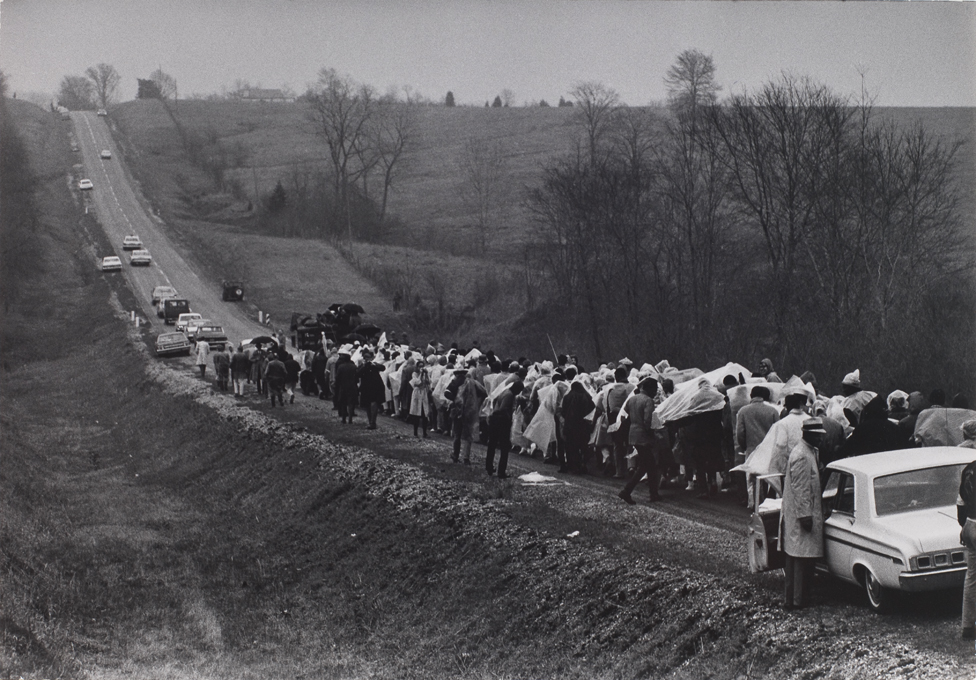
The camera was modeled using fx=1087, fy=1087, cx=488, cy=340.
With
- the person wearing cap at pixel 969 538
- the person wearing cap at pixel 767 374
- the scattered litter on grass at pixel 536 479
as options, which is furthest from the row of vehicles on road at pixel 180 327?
the person wearing cap at pixel 969 538

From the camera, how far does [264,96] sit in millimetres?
163875

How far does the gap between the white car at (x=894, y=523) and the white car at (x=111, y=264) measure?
6869 cm

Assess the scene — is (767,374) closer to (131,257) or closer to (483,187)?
(131,257)

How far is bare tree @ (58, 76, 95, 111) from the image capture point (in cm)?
13000

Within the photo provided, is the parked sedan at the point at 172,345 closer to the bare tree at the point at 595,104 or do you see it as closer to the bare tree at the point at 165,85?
the bare tree at the point at 595,104

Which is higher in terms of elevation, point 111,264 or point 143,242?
point 143,242

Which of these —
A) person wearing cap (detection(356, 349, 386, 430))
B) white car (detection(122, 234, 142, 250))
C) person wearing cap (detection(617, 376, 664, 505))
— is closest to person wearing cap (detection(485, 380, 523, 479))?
person wearing cap (detection(617, 376, 664, 505))

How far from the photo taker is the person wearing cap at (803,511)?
9805 millimetres

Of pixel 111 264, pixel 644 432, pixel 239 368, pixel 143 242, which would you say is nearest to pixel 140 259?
pixel 111 264

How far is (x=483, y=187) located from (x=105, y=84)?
58434mm

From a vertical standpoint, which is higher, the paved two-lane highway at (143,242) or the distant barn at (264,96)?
the distant barn at (264,96)

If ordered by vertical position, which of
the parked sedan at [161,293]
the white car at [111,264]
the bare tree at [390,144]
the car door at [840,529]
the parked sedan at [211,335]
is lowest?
the parked sedan at [211,335]

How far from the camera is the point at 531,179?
9675 cm

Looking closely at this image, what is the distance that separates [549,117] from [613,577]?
118 m
